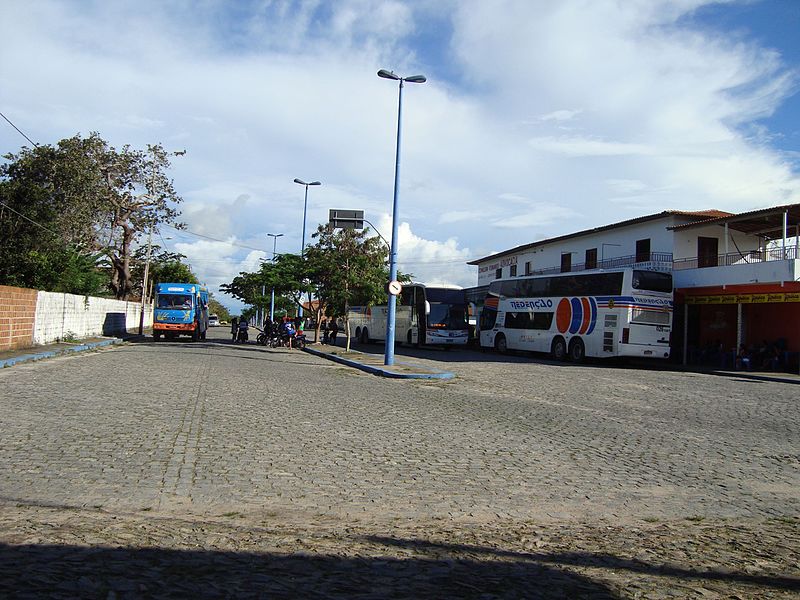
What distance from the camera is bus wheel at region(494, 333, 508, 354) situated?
35.2 m

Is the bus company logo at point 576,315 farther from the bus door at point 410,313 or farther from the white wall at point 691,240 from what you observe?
the white wall at point 691,240

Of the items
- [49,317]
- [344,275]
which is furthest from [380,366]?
[49,317]

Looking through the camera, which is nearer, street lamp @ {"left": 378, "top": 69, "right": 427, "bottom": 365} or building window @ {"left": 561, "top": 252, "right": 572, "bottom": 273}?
street lamp @ {"left": 378, "top": 69, "right": 427, "bottom": 365}

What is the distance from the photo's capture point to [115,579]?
3697 millimetres

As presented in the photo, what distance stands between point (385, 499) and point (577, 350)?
80.7ft

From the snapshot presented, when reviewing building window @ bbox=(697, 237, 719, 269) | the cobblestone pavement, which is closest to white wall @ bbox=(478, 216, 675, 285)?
building window @ bbox=(697, 237, 719, 269)

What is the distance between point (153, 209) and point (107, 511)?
41567 millimetres

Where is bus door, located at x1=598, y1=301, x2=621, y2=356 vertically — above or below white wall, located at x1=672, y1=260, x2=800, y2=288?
below

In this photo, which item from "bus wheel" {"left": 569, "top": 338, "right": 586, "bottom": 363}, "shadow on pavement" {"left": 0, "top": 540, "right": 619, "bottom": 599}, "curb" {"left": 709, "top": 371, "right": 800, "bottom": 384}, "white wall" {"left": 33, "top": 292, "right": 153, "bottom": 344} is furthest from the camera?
"bus wheel" {"left": 569, "top": 338, "right": 586, "bottom": 363}

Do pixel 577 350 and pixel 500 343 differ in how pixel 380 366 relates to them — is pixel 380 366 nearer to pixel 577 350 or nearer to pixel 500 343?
pixel 577 350

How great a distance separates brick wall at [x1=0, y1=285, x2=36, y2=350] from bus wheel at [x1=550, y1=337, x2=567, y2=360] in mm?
21007

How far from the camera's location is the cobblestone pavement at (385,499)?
3920 mm

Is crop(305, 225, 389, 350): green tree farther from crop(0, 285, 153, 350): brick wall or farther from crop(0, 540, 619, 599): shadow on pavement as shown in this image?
crop(0, 540, 619, 599): shadow on pavement

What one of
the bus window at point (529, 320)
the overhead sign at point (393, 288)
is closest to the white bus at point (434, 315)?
the bus window at point (529, 320)
